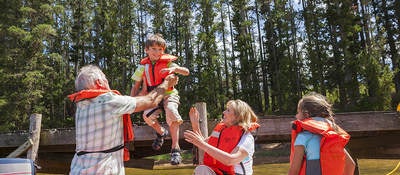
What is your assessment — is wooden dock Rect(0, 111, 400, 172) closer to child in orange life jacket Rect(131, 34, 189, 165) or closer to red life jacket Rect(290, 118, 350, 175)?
Answer: child in orange life jacket Rect(131, 34, 189, 165)

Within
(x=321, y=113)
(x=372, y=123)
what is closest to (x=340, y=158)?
(x=321, y=113)

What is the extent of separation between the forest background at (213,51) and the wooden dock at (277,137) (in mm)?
14918

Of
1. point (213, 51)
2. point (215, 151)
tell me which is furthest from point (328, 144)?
point (213, 51)

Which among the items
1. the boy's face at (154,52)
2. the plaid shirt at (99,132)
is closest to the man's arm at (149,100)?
the plaid shirt at (99,132)

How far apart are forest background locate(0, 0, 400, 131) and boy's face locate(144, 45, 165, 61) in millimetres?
19638

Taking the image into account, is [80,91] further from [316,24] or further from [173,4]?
[173,4]

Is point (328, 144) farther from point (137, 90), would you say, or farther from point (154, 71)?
point (137, 90)

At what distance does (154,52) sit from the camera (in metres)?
4.08

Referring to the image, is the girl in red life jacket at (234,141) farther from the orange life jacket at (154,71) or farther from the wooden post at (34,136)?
the wooden post at (34,136)

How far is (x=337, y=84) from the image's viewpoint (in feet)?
82.0

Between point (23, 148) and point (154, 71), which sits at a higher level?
point (154, 71)

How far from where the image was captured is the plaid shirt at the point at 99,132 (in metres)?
2.48

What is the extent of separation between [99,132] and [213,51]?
92.3 feet

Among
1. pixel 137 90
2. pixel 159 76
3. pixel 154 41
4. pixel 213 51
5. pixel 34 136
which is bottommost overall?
pixel 34 136
